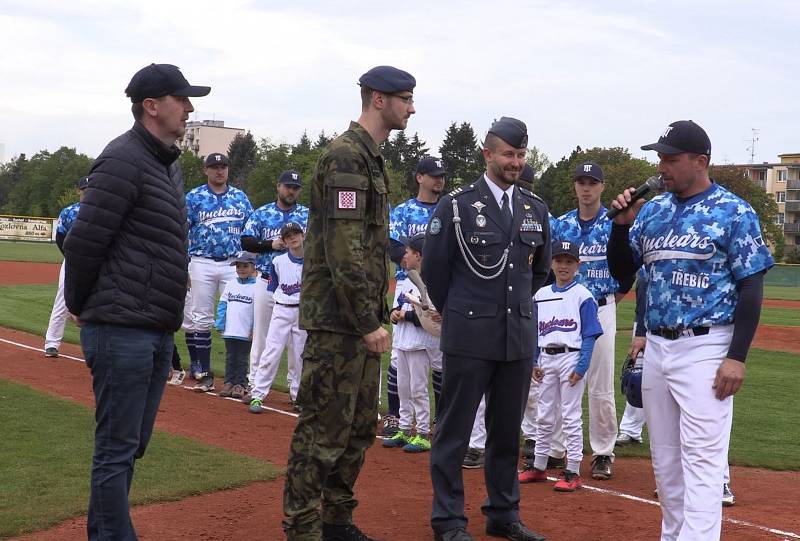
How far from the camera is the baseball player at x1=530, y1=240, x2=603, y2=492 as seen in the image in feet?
22.6

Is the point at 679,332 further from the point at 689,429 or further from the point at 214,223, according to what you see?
the point at 214,223

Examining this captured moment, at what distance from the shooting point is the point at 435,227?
5.59 m

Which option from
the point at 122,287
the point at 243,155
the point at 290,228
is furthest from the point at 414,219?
the point at 243,155

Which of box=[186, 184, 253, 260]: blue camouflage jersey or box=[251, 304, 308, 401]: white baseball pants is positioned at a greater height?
box=[186, 184, 253, 260]: blue camouflage jersey

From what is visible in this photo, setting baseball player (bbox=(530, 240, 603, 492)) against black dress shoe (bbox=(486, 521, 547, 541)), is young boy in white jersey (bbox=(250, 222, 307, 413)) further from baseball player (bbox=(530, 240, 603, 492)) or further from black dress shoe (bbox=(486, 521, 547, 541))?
black dress shoe (bbox=(486, 521, 547, 541))

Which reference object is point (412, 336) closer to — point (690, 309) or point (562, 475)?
point (562, 475)

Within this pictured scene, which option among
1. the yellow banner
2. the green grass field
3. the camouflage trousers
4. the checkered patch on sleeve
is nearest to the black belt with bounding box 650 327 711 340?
the camouflage trousers

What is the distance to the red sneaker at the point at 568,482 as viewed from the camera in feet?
21.7

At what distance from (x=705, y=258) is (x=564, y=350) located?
102 inches

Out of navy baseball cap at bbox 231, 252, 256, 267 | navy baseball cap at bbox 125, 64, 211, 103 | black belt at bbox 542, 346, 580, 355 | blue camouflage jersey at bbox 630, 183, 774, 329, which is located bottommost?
black belt at bbox 542, 346, 580, 355

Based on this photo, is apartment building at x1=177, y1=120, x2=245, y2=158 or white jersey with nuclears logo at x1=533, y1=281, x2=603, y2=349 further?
→ apartment building at x1=177, y1=120, x2=245, y2=158

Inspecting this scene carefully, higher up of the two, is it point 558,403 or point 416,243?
point 416,243

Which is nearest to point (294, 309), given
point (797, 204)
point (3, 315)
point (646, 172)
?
point (3, 315)

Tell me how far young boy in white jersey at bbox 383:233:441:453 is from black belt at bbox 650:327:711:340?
3.40 meters
